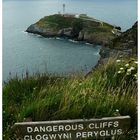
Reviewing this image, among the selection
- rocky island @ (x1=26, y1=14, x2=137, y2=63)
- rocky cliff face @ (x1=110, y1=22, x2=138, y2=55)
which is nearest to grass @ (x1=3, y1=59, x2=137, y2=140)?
rocky island @ (x1=26, y1=14, x2=137, y2=63)

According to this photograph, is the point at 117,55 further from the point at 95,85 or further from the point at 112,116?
the point at 112,116

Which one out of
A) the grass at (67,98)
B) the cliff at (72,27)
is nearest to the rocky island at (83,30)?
the cliff at (72,27)

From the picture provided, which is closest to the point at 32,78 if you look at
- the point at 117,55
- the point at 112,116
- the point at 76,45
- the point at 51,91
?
the point at 51,91

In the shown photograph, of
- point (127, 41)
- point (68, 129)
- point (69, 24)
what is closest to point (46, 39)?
point (69, 24)

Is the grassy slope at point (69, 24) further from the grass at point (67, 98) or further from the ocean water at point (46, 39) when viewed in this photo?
the grass at point (67, 98)

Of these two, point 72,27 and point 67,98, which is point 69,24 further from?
point 67,98
